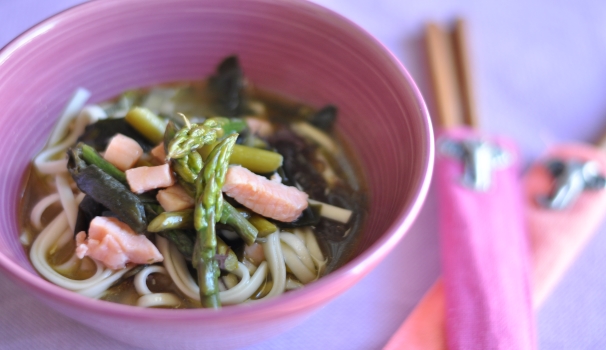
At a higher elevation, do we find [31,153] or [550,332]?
[31,153]

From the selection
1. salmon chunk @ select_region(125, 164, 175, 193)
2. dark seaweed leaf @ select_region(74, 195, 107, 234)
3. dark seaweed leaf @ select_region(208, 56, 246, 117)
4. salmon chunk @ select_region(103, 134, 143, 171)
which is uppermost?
dark seaweed leaf @ select_region(208, 56, 246, 117)

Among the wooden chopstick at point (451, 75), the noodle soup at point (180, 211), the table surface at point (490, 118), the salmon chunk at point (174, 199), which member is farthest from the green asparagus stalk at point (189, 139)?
the wooden chopstick at point (451, 75)

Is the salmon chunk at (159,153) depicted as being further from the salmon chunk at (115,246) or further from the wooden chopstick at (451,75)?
the wooden chopstick at (451,75)

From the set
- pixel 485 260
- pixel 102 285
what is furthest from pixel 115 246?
pixel 485 260

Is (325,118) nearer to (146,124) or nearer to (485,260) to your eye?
(146,124)

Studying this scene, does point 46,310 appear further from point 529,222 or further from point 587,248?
point 587,248

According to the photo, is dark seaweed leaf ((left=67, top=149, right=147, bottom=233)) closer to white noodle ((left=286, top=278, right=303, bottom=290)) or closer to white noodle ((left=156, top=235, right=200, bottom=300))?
white noodle ((left=156, top=235, right=200, bottom=300))

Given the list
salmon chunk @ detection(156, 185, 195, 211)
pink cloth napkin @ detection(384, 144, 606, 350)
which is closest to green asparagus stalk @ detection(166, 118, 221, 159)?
salmon chunk @ detection(156, 185, 195, 211)

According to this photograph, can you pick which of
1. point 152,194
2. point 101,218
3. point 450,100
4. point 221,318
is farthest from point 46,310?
point 450,100
